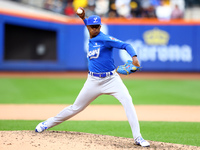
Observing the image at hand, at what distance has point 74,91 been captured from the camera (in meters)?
12.1

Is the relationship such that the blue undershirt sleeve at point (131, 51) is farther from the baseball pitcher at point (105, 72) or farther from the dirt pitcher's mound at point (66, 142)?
the dirt pitcher's mound at point (66, 142)

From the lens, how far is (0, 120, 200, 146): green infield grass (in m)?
5.75

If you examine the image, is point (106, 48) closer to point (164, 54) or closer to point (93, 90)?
point (93, 90)

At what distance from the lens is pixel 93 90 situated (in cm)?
518

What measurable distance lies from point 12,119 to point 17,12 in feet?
35.8

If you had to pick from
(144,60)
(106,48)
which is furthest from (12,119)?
(144,60)

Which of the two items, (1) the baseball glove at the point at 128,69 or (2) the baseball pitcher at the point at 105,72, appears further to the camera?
(2) the baseball pitcher at the point at 105,72

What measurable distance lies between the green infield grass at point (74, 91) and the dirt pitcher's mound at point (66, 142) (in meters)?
4.26

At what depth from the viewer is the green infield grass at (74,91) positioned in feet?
33.4

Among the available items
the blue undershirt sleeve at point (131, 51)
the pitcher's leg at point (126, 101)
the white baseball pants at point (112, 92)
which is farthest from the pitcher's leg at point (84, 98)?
the blue undershirt sleeve at point (131, 51)

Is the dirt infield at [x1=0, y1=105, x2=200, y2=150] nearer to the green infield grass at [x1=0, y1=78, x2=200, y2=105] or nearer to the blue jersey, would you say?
the blue jersey

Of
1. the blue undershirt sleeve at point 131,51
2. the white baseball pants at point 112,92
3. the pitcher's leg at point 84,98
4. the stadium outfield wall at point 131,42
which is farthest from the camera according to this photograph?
the stadium outfield wall at point 131,42

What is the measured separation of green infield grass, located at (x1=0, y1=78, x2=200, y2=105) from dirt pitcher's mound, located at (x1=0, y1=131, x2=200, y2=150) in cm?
426

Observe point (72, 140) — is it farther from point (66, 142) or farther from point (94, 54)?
point (94, 54)
